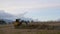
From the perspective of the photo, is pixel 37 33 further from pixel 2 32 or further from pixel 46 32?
pixel 2 32

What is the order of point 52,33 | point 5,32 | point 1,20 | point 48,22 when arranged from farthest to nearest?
point 1,20 → point 48,22 → point 5,32 → point 52,33

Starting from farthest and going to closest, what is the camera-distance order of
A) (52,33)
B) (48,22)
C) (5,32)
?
(48,22) → (5,32) → (52,33)

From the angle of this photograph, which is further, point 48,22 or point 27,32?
point 48,22

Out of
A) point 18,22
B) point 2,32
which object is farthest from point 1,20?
point 2,32

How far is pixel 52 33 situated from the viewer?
8234 mm

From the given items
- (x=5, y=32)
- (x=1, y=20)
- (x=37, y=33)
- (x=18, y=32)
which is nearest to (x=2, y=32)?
(x=5, y=32)

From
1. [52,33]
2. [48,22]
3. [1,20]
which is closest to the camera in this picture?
[52,33]

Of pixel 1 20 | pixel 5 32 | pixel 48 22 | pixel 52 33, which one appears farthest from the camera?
pixel 1 20

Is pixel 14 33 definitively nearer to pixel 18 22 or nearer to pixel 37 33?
pixel 37 33

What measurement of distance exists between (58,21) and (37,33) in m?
3.37

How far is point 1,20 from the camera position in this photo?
1557 centimetres

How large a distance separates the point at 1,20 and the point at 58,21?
18.1 ft

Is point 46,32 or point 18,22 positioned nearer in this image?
point 46,32

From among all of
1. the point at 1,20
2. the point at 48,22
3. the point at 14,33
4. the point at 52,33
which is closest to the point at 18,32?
the point at 14,33
